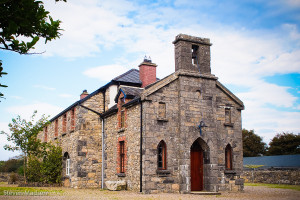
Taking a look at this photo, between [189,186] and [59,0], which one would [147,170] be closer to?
[189,186]

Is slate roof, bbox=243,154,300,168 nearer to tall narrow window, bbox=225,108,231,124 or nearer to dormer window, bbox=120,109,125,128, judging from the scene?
tall narrow window, bbox=225,108,231,124

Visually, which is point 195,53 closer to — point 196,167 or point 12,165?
point 196,167

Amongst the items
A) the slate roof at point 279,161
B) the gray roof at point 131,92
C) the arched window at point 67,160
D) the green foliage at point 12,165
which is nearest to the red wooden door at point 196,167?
the gray roof at point 131,92

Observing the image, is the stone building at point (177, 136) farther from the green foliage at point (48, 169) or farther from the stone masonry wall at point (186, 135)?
the green foliage at point (48, 169)

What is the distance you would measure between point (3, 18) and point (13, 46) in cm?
56

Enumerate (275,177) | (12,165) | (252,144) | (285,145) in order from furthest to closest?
(252,144) < (285,145) < (12,165) < (275,177)

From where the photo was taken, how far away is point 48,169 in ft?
73.5

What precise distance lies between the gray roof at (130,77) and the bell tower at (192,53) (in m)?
5.46

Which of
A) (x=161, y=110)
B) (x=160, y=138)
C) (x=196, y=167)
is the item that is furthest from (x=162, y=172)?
(x=161, y=110)

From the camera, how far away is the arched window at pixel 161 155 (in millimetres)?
15703

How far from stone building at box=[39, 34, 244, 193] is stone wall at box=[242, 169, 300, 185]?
832cm

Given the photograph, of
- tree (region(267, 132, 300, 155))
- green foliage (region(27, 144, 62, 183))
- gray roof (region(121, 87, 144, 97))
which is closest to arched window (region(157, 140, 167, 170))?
gray roof (region(121, 87, 144, 97))

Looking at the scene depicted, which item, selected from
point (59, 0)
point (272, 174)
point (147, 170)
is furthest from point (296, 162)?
point (59, 0)

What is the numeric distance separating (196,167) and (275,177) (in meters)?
11.6
